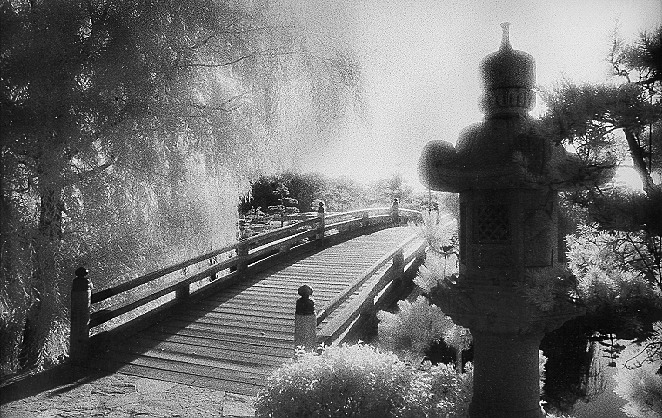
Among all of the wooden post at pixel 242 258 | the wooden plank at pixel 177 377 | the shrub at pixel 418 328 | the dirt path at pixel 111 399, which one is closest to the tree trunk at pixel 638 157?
the shrub at pixel 418 328

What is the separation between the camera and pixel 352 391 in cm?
236

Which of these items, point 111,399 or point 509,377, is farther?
point 111,399

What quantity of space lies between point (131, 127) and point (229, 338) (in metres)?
2.22

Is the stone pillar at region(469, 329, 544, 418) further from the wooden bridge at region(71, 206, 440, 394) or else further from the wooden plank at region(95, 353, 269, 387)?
the wooden plank at region(95, 353, 269, 387)

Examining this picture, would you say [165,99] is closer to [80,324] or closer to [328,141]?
[328,141]

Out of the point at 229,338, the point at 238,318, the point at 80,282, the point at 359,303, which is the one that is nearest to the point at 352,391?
the point at 359,303

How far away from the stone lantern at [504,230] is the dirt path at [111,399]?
73.0 inches

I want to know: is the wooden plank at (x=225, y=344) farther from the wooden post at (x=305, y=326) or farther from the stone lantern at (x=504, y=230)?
the stone lantern at (x=504, y=230)

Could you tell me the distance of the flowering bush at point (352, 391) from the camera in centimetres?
234

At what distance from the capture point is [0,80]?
3.32 meters

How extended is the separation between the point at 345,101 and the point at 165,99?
1.80 m

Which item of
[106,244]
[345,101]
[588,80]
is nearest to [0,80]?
[106,244]

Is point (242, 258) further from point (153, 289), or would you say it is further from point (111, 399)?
point (111, 399)

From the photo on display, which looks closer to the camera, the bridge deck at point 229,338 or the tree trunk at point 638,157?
the tree trunk at point 638,157
